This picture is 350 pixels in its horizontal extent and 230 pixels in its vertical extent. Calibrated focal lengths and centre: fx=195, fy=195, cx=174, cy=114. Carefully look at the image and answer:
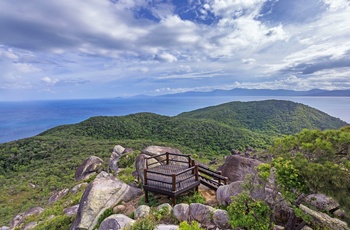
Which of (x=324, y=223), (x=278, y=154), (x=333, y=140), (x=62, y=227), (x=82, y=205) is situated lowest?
(x=62, y=227)

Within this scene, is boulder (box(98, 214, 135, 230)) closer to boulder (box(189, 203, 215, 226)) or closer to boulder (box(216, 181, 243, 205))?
boulder (box(189, 203, 215, 226))

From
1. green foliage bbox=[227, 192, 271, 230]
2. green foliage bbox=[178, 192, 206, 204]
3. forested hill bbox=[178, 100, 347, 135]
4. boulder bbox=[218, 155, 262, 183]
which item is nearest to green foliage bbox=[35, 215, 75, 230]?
green foliage bbox=[178, 192, 206, 204]

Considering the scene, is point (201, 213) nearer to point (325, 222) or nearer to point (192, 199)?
point (192, 199)

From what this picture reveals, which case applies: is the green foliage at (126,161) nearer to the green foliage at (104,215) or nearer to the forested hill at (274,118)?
the green foliage at (104,215)

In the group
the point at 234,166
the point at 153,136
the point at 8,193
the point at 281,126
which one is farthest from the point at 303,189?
the point at 281,126

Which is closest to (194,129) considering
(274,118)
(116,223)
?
(274,118)

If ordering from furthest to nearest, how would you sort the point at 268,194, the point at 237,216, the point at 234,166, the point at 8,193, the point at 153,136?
the point at 153,136 < the point at 8,193 < the point at 234,166 < the point at 268,194 < the point at 237,216

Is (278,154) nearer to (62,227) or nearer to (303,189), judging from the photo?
(303,189)
